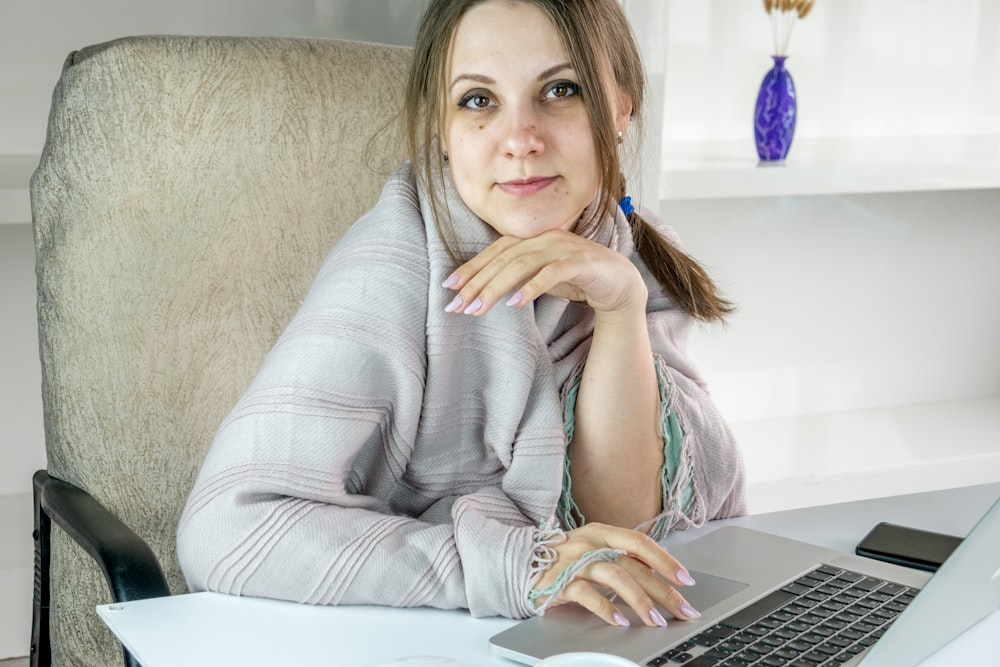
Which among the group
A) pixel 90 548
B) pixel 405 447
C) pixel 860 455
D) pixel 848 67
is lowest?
pixel 860 455

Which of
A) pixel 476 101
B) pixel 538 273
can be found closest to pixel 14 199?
pixel 476 101

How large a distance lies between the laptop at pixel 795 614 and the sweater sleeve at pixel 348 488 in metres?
0.08

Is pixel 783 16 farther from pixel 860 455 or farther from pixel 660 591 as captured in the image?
pixel 660 591

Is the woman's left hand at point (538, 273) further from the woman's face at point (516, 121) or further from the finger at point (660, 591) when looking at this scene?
the finger at point (660, 591)

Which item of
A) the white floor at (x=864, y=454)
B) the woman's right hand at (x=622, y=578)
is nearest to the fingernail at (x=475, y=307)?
the woman's right hand at (x=622, y=578)

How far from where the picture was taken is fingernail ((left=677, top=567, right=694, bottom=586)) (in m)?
0.88

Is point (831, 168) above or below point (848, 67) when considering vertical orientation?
below

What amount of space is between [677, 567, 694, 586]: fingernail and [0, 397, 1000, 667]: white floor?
1541 mm

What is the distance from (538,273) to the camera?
3.29 ft

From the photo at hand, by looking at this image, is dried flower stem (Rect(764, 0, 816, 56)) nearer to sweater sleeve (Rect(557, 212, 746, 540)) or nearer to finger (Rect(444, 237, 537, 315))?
sweater sleeve (Rect(557, 212, 746, 540))

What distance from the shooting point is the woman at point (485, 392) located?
34.9 inches

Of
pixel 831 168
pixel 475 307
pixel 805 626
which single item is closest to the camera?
pixel 805 626

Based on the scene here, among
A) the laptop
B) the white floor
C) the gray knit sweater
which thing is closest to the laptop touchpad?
the laptop

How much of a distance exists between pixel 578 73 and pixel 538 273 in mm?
202
